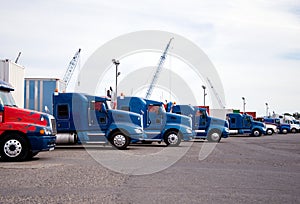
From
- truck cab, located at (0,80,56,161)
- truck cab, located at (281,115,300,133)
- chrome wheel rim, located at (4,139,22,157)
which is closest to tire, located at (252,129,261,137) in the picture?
truck cab, located at (281,115,300,133)

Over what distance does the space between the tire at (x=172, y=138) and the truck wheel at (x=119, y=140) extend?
14.6 feet

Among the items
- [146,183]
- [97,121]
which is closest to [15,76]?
[97,121]

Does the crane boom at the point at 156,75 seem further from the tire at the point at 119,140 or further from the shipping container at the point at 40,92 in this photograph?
the tire at the point at 119,140

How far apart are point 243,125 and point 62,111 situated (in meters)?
26.7

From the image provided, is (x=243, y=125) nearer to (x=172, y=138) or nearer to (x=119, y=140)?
(x=172, y=138)

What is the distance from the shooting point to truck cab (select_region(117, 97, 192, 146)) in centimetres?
2486

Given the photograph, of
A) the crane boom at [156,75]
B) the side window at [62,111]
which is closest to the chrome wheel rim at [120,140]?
the side window at [62,111]

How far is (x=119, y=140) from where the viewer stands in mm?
21094

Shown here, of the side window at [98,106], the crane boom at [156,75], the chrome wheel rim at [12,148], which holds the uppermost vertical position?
the crane boom at [156,75]

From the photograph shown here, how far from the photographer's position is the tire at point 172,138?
25.1 meters

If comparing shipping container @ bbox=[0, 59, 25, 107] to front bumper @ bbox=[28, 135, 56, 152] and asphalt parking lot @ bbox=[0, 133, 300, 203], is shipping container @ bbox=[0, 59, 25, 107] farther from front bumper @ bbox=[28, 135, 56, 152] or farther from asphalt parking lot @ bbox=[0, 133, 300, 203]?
asphalt parking lot @ bbox=[0, 133, 300, 203]

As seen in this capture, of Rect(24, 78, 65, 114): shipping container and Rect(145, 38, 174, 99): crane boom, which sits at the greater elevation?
Rect(145, 38, 174, 99): crane boom

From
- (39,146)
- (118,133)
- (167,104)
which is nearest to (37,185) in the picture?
(39,146)

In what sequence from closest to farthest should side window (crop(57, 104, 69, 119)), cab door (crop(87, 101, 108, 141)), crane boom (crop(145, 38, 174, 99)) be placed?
cab door (crop(87, 101, 108, 141)), side window (crop(57, 104, 69, 119)), crane boom (crop(145, 38, 174, 99))
